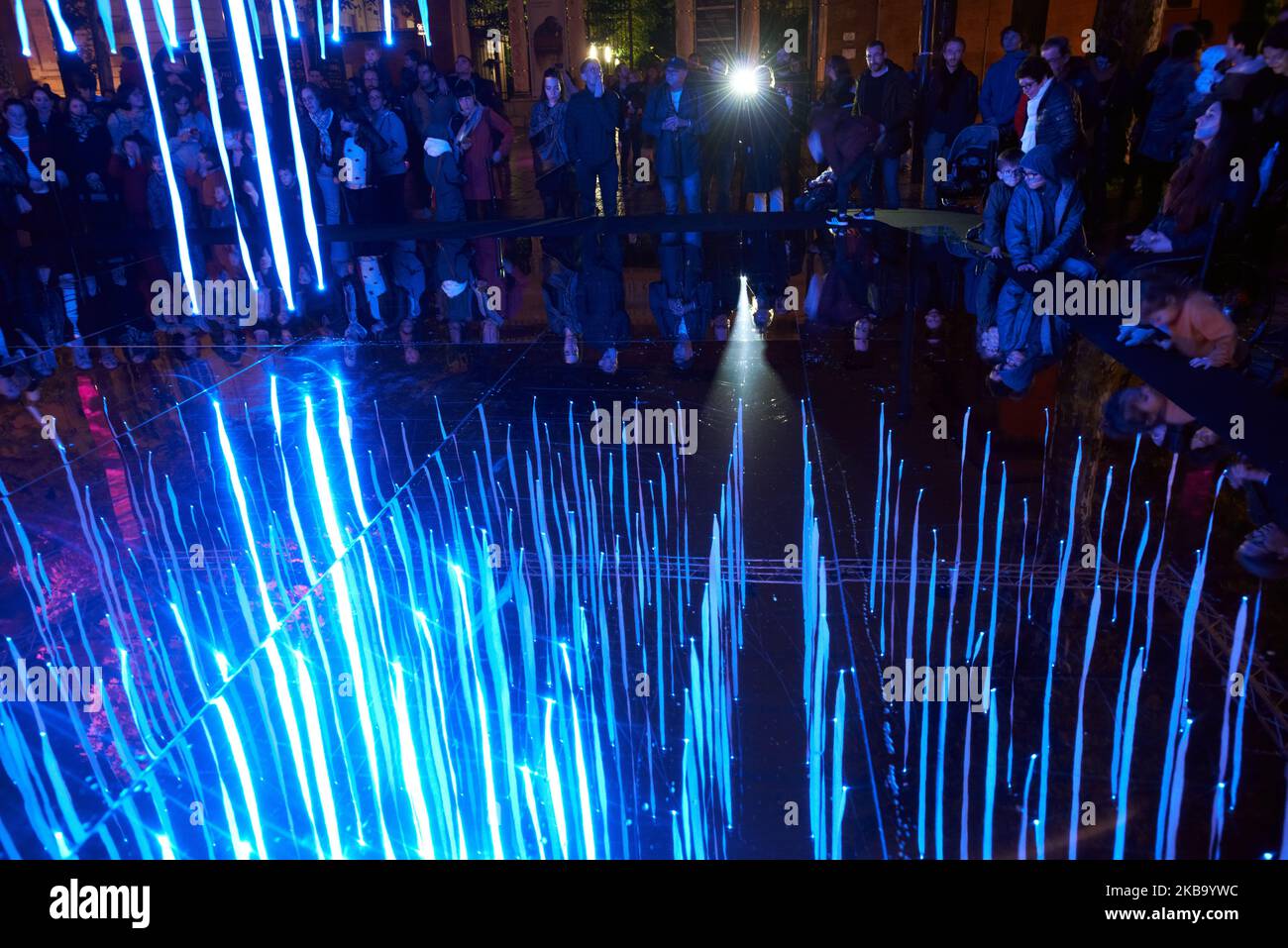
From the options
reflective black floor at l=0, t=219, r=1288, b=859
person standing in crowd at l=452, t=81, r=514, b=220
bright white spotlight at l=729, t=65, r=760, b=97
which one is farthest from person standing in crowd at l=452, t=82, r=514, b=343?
reflective black floor at l=0, t=219, r=1288, b=859

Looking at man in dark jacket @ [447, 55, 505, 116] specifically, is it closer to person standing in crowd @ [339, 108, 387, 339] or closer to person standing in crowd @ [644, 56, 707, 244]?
person standing in crowd @ [339, 108, 387, 339]

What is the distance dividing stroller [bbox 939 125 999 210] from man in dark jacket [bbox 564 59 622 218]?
3.52m

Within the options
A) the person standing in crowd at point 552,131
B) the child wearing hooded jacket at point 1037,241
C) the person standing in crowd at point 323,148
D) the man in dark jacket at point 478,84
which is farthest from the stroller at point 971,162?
the person standing in crowd at point 323,148

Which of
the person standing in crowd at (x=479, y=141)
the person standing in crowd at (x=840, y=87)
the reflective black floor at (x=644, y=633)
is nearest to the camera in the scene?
the reflective black floor at (x=644, y=633)

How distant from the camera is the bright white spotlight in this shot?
33.4 ft

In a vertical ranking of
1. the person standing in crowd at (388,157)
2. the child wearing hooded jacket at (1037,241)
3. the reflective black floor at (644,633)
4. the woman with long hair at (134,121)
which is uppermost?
the woman with long hair at (134,121)

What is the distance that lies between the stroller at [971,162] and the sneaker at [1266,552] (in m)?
6.98

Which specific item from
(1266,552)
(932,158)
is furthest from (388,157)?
(1266,552)

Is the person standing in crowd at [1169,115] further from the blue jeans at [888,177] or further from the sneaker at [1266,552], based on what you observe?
the sneaker at [1266,552]

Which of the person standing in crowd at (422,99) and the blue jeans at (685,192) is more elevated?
the person standing in crowd at (422,99)

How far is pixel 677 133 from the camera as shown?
33.7ft

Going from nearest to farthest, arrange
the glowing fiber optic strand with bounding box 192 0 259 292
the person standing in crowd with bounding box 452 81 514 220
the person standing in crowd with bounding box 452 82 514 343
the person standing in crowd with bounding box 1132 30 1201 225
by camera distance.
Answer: the glowing fiber optic strand with bounding box 192 0 259 292 → the person standing in crowd with bounding box 1132 30 1201 225 → the person standing in crowd with bounding box 452 82 514 343 → the person standing in crowd with bounding box 452 81 514 220

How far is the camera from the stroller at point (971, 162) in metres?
9.65

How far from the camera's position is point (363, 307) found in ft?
24.6
